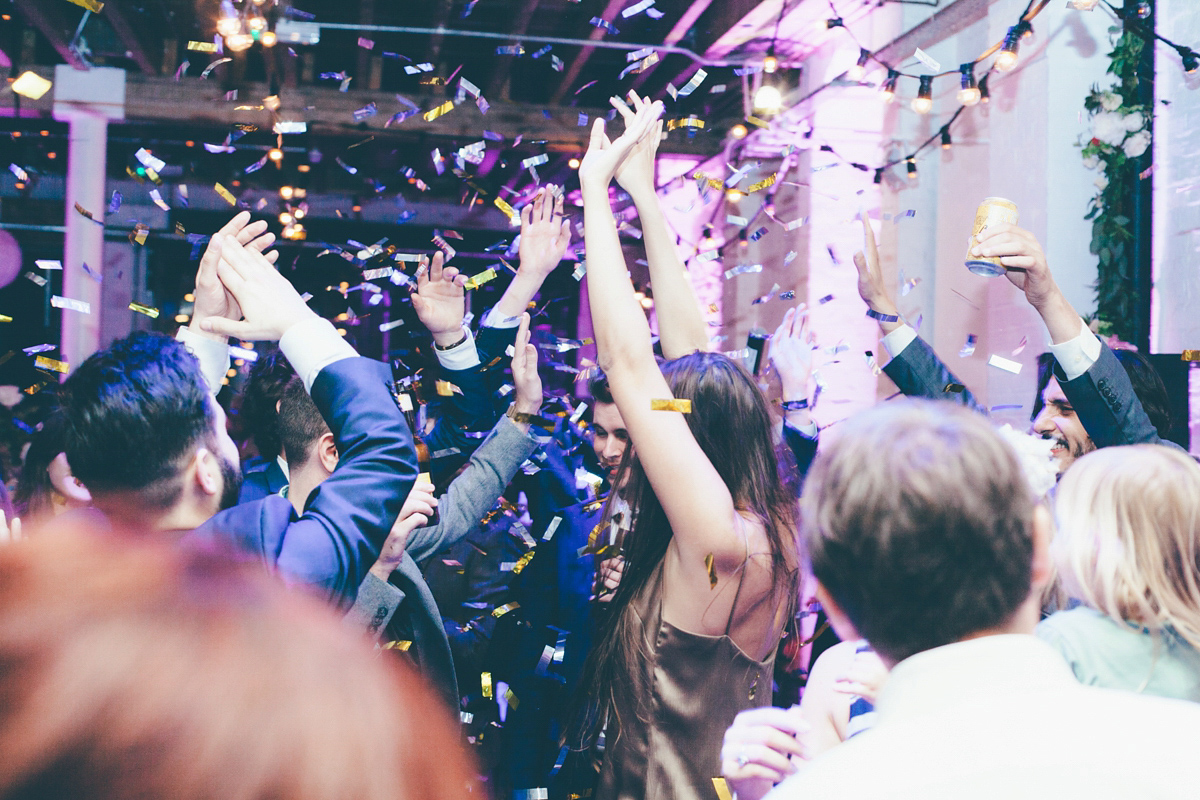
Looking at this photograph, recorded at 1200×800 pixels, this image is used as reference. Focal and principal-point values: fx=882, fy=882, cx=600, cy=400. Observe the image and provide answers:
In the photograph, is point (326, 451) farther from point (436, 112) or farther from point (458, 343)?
point (436, 112)

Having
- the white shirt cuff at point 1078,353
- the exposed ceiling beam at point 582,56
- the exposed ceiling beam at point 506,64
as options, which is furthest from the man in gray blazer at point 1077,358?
the exposed ceiling beam at point 506,64

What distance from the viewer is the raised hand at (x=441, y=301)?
2.27 m

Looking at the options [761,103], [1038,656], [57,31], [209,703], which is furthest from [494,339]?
[57,31]

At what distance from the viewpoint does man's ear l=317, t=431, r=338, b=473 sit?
1.85 metres

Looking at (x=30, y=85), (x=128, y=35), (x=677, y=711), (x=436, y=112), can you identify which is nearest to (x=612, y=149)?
(x=677, y=711)

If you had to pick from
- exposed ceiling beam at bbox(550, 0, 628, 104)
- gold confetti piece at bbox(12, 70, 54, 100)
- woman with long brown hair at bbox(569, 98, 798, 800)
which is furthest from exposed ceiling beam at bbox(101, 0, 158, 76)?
woman with long brown hair at bbox(569, 98, 798, 800)

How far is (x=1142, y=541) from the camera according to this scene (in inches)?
47.4

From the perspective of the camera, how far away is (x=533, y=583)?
2596 millimetres

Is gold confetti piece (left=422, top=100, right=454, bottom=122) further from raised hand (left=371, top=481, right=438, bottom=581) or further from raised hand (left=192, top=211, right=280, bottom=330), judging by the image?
raised hand (left=371, top=481, right=438, bottom=581)

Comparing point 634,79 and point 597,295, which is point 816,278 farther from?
point 597,295

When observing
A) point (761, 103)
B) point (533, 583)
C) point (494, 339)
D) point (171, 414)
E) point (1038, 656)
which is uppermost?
point (761, 103)

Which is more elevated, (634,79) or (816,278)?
(634,79)

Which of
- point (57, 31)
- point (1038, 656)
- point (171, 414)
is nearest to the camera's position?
point (1038, 656)

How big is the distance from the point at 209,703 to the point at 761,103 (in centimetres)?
471
